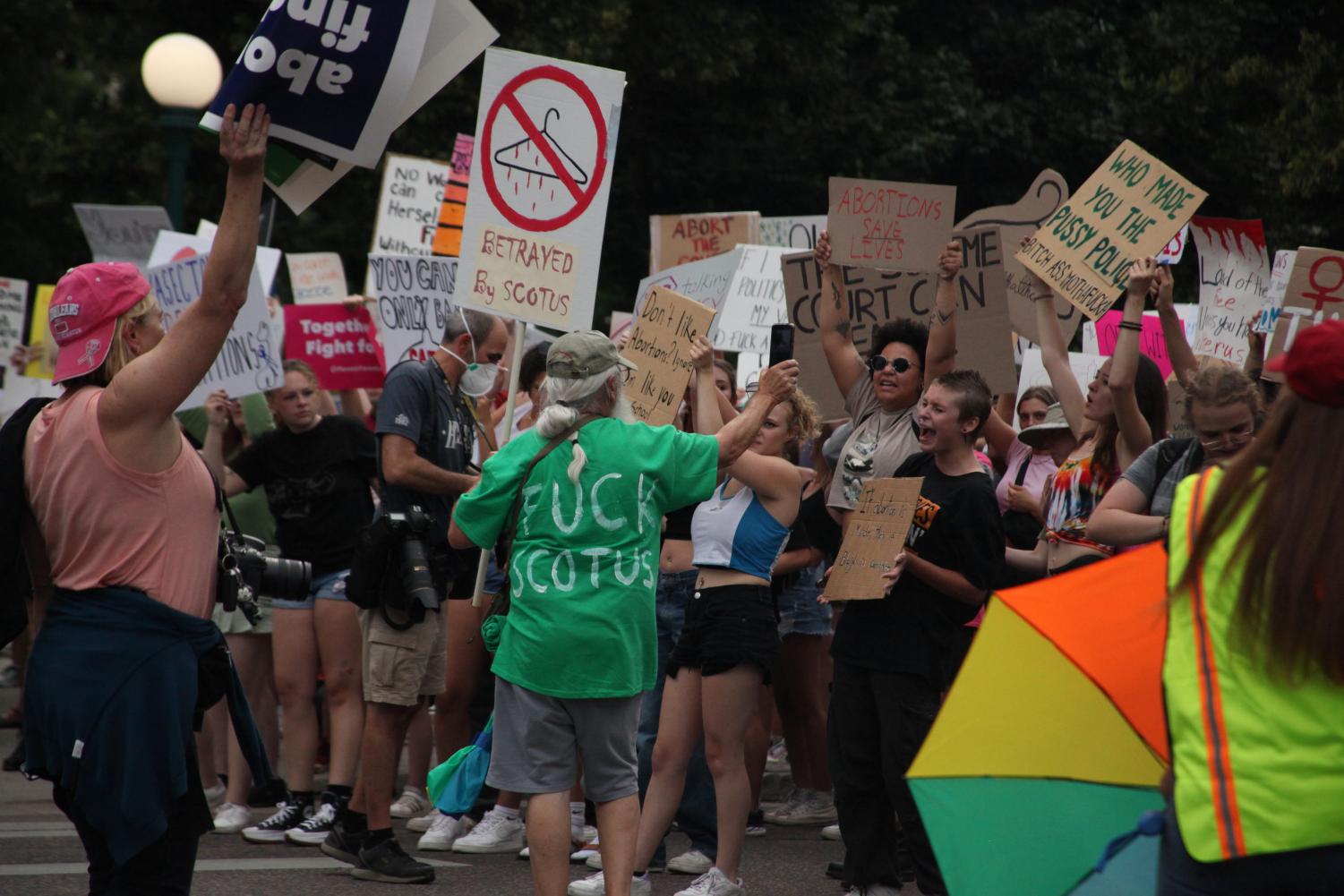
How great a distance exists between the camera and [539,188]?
6.68m

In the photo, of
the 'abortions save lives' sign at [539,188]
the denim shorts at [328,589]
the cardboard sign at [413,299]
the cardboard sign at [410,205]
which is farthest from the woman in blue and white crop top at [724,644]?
the cardboard sign at [410,205]

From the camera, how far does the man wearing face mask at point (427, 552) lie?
21.2ft

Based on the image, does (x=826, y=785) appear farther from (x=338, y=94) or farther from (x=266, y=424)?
(x=338, y=94)

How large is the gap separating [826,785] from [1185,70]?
14.3 m

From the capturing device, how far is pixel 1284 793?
260 centimetres

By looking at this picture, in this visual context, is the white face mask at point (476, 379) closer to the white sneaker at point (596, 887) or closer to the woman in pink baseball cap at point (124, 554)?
the white sneaker at point (596, 887)

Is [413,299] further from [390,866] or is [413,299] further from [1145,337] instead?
[1145,337]

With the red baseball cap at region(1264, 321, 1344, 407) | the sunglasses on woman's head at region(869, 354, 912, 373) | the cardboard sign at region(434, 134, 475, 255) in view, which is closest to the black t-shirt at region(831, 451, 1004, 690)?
the sunglasses on woman's head at region(869, 354, 912, 373)

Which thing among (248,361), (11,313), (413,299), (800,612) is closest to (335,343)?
(413,299)

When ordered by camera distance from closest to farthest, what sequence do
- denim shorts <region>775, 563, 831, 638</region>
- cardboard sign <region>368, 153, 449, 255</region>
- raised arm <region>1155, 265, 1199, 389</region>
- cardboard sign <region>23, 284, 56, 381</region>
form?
raised arm <region>1155, 265, 1199, 389</region>
denim shorts <region>775, 563, 831, 638</region>
cardboard sign <region>368, 153, 449, 255</region>
cardboard sign <region>23, 284, 56, 381</region>

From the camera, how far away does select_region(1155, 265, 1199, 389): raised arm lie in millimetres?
6561

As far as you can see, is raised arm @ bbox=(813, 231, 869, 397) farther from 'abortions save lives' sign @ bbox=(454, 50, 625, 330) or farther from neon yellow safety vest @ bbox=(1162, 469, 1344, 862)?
neon yellow safety vest @ bbox=(1162, 469, 1344, 862)

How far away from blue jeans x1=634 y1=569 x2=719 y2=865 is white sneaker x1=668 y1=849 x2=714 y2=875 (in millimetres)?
28

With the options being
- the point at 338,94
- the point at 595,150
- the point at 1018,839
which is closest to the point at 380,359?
the point at 595,150
